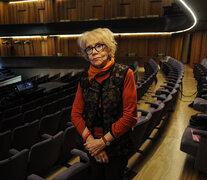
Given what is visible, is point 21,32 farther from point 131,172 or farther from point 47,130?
point 131,172

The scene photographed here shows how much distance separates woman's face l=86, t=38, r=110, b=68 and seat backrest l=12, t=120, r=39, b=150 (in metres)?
1.24

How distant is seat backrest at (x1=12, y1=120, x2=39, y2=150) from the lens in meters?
1.64

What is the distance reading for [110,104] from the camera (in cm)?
73

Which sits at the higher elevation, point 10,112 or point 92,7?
point 92,7

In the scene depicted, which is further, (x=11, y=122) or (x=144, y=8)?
(x=144, y=8)

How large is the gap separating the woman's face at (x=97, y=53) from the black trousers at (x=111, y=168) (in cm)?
40

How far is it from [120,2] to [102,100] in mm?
8636

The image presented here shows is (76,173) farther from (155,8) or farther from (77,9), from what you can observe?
(77,9)

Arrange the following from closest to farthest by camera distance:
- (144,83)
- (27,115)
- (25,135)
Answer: (25,135) < (27,115) < (144,83)

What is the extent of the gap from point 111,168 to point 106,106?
267 millimetres

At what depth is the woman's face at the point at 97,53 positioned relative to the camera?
29.0 inches

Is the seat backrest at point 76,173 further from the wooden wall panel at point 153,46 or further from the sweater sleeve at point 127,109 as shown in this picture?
the wooden wall panel at point 153,46

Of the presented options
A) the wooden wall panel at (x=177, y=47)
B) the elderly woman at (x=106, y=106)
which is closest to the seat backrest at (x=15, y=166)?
the elderly woman at (x=106, y=106)

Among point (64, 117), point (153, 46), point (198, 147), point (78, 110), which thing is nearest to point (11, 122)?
point (64, 117)
